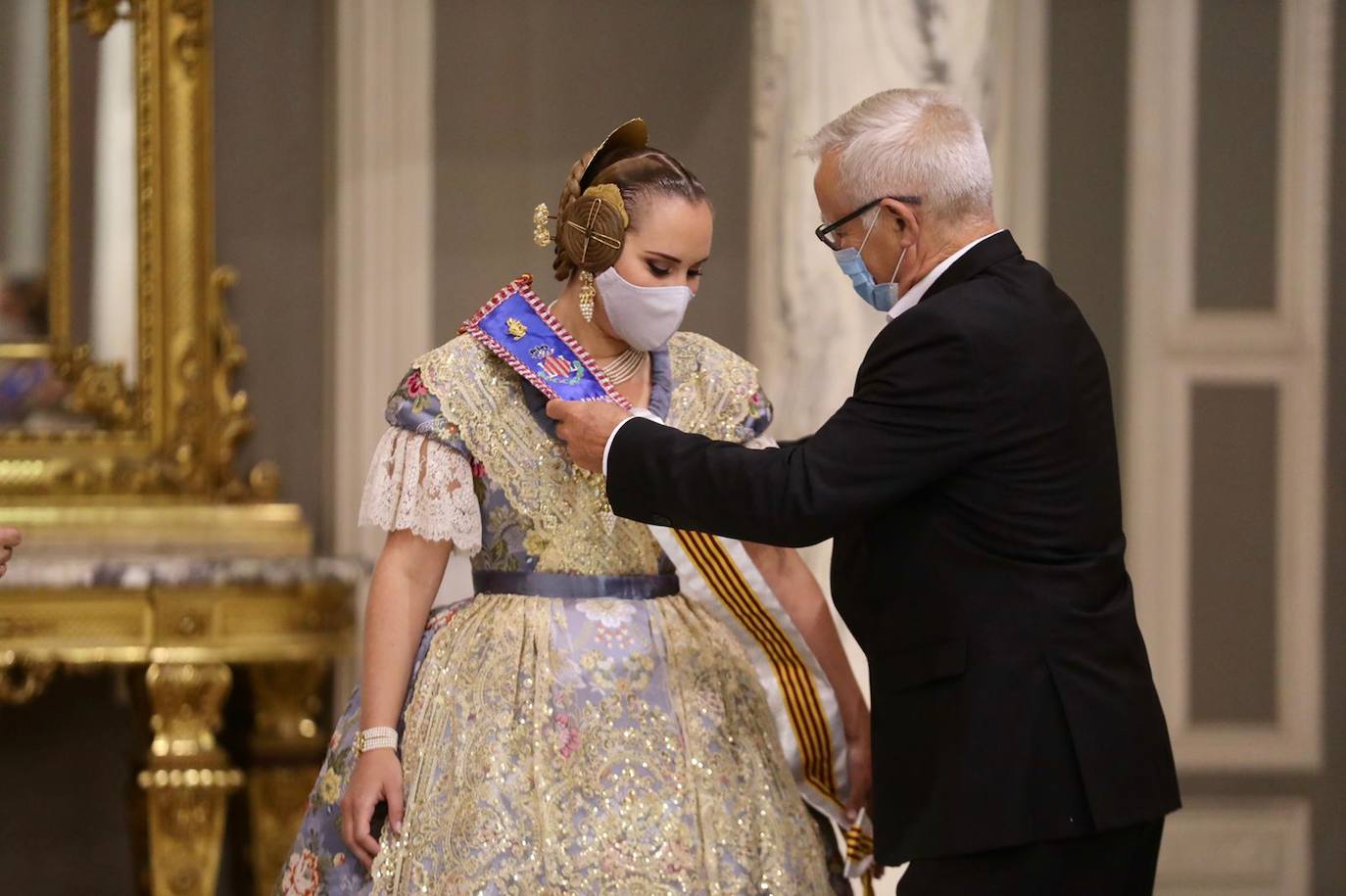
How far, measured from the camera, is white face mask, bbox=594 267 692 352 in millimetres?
2248

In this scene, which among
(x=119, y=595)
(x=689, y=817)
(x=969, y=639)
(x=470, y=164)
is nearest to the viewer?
(x=969, y=639)

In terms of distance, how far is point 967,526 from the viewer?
2002 mm

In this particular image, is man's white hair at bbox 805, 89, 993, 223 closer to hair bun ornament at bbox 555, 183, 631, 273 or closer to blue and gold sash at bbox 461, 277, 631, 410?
hair bun ornament at bbox 555, 183, 631, 273

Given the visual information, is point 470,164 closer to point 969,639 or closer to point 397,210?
point 397,210

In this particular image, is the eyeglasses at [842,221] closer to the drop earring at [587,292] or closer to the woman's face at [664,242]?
the woman's face at [664,242]

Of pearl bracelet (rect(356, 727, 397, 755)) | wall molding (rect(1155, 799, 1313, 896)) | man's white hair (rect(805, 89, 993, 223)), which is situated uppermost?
man's white hair (rect(805, 89, 993, 223))

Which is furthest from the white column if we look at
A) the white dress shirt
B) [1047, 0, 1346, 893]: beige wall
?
the white dress shirt

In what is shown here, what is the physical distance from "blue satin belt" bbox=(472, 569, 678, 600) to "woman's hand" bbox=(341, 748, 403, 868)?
268 millimetres

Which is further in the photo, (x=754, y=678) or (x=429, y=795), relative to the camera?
(x=754, y=678)

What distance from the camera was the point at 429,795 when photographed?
7.02 feet

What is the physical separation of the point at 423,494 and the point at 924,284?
26.7 inches

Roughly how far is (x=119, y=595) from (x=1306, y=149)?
116 inches

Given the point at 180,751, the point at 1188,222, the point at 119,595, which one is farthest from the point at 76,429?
the point at 1188,222

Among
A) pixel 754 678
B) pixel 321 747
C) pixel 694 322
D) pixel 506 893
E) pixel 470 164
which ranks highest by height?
pixel 470 164
